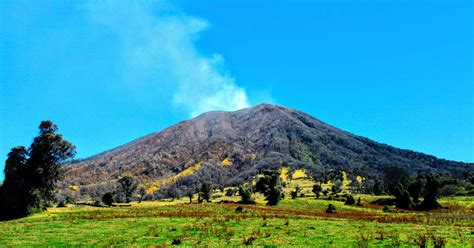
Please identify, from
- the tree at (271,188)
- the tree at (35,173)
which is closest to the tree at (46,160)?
the tree at (35,173)

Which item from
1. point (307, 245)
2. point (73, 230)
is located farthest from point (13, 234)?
point (307, 245)

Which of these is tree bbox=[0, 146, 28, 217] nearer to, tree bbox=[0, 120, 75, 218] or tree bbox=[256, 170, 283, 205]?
tree bbox=[0, 120, 75, 218]

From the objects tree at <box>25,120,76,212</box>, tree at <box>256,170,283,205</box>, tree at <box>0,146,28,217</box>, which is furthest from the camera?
tree at <box>256,170,283,205</box>

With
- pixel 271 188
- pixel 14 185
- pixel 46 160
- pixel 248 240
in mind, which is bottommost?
pixel 248 240

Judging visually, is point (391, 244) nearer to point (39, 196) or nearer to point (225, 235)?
point (225, 235)

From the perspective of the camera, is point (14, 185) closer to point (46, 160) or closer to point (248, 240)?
point (46, 160)

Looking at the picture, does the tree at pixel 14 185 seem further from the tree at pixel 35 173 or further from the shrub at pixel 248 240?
the shrub at pixel 248 240

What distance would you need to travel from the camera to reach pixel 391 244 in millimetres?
22688

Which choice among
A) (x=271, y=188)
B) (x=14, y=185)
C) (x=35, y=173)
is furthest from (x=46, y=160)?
(x=271, y=188)

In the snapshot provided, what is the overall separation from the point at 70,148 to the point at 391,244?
58.5 meters

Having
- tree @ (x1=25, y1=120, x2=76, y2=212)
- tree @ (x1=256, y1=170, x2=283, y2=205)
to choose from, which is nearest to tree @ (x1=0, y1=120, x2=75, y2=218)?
tree @ (x1=25, y1=120, x2=76, y2=212)

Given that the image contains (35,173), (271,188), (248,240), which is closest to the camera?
(248,240)

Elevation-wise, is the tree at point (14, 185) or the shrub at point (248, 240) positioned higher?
the tree at point (14, 185)

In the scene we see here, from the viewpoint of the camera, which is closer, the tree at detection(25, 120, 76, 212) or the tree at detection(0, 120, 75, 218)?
the tree at detection(0, 120, 75, 218)
